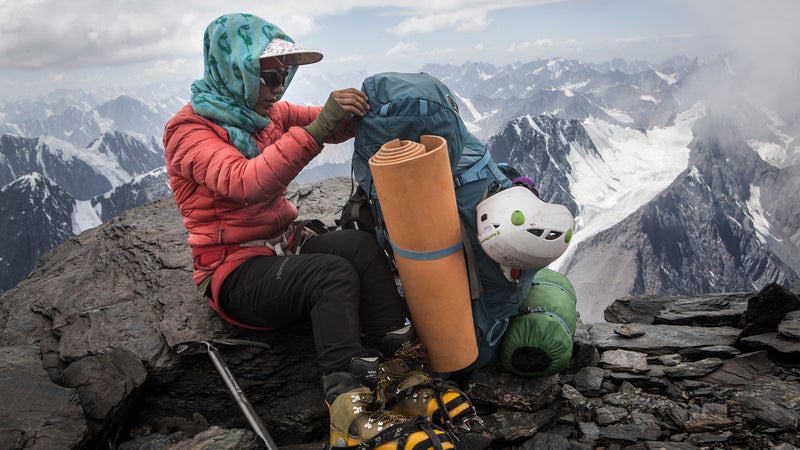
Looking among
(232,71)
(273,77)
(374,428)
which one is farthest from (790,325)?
(232,71)

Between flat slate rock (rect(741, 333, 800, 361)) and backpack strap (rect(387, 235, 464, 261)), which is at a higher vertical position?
backpack strap (rect(387, 235, 464, 261))

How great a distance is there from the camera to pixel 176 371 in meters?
5.48

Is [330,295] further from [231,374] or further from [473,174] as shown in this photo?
[473,174]

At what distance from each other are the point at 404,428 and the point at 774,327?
20.5 ft

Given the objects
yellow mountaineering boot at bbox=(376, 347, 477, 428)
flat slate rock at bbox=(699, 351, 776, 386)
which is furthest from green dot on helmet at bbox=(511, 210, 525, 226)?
flat slate rock at bbox=(699, 351, 776, 386)

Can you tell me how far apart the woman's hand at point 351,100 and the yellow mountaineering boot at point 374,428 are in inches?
98.9

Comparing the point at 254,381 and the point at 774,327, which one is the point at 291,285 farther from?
the point at 774,327

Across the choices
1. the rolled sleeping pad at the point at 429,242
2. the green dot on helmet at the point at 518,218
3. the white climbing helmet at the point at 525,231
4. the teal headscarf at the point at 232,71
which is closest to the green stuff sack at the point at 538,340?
the rolled sleeping pad at the point at 429,242

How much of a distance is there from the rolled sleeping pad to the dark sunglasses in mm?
1361

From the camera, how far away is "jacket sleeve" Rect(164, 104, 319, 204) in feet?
13.9

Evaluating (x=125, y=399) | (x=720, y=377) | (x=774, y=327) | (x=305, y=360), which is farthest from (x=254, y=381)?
(x=774, y=327)

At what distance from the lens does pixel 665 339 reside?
7.41 m

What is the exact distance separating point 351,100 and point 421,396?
9.10 ft

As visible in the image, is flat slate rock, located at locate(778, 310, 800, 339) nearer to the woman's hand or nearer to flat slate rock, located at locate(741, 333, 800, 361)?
flat slate rock, located at locate(741, 333, 800, 361)
